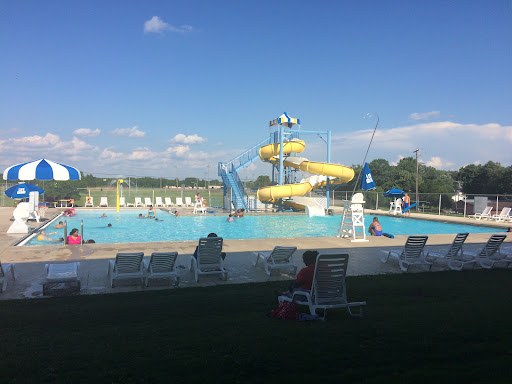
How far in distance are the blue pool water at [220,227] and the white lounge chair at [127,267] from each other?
925 cm

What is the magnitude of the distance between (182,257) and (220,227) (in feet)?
36.4

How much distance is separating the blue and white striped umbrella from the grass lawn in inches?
406

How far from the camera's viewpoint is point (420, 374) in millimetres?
2699

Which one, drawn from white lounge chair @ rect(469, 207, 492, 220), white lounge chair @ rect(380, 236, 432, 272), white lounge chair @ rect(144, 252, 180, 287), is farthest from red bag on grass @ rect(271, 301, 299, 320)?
white lounge chair @ rect(469, 207, 492, 220)

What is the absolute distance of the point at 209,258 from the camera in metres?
7.25

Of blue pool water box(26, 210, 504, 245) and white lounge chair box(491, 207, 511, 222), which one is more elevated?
white lounge chair box(491, 207, 511, 222)

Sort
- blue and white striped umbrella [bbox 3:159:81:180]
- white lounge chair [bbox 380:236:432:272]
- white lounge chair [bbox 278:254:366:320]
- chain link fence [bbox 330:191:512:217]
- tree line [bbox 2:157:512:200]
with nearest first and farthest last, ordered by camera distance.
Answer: white lounge chair [bbox 278:254:366:320] → white lounge chair [bbox 380:236:432:272] → blue and white striped umbrella [bbox 3:159:81:180] → chain link fence [bbox 330:191:512:217] → tree line [bbox 2:157:512:200]

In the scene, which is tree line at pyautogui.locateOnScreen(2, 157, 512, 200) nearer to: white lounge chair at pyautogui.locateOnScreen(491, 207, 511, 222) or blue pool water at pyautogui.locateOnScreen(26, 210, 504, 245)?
blue pool water at pyautogui.locateOnScreen(26, 210, 504, 245)

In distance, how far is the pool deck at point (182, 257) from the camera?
6.63m

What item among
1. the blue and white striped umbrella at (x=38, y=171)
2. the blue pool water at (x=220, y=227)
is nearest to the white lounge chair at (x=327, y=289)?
the blue pool water at (x=220, y=227)

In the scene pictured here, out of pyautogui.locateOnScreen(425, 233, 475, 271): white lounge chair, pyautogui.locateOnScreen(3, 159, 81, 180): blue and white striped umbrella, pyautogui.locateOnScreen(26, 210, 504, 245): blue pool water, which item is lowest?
pyautogui.locateOnScreen(26, 210, 504, 245): blue pool water

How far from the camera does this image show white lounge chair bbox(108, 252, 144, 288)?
21.3 feet

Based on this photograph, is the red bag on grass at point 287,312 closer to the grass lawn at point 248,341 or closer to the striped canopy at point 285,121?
the grass lawn at point 248,341

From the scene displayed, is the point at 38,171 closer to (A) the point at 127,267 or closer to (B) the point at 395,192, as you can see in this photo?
(A) the point at 127,267
